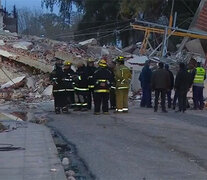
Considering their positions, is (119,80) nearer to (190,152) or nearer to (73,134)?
(73,134)

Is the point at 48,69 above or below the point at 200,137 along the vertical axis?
above

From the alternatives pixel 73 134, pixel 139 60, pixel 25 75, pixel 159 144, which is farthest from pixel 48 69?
pixel 159 144

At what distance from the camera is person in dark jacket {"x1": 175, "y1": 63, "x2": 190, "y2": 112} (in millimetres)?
17938

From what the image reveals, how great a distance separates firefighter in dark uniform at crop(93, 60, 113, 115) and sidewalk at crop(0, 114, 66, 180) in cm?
429

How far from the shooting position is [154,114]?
17375mm

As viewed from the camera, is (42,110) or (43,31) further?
(43,31)

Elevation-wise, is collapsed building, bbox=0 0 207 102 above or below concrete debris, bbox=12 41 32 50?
below

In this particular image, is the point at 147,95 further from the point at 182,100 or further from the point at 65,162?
the point at 65,162

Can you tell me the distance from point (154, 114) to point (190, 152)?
7.22m

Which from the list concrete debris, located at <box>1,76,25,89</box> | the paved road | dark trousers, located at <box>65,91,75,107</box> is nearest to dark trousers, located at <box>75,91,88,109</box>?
dark trousers, located at <box>65,91,75,107</box>

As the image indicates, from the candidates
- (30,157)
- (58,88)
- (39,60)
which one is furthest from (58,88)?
(39,60)

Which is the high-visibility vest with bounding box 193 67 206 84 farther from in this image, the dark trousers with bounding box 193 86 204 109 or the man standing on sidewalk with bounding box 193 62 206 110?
the dark trousers with bounding box 193 86 204 109

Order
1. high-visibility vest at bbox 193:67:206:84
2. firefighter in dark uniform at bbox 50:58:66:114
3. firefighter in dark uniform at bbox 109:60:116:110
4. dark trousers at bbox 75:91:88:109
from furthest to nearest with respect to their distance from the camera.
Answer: high-visibility vest at bbox 193:67:206:84 → dark trousers at bbox 75:91:88:109 → firefighter in dark uniform at bbox 109:60:116:110 → firefighter in dark uniform at bbox 50:58:66:114

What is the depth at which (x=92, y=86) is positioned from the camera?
18000 mm
